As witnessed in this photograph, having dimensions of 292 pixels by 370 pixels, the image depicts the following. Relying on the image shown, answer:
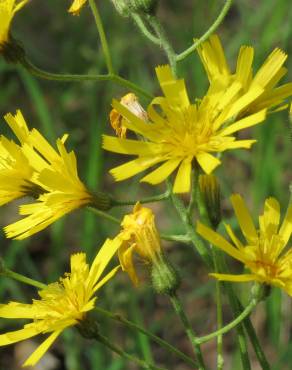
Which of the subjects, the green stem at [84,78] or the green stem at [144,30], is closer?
the green stem at [84,78]

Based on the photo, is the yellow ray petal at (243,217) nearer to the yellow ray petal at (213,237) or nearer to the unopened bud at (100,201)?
the yellow ray petal at (213,237)

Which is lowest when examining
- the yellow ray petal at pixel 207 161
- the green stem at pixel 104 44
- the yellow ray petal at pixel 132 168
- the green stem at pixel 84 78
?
the yellow ray petal at pixel 207 161

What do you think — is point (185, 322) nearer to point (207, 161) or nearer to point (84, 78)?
point (207, 161)

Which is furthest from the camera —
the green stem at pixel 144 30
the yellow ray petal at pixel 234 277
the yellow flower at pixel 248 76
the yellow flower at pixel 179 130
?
the green stem at pixel 144 30

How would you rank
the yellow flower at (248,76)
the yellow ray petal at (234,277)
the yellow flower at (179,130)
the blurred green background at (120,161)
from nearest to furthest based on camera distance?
1. the yellow ray petal at (234,277)
2. the yellow flower at (179,130)
3. the yellow flower at (248,76)
4. the blurred green background at (120,161)

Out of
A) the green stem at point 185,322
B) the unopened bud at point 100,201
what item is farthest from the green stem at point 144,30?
the green stem at point 185,322

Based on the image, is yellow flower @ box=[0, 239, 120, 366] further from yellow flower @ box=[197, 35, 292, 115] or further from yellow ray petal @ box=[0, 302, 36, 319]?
yellow flower @ box=[197, 35, 292, 115]

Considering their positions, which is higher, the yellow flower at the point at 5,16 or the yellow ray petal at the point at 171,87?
the yellow flower at the point at 5,16

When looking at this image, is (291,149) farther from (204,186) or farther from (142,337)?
(204,186)

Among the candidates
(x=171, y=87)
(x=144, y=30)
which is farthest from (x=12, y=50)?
(x=171, y=87)
